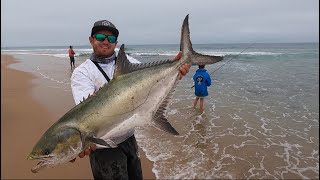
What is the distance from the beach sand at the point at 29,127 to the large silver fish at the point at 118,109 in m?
3.15

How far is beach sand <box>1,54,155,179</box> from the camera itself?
5.80m

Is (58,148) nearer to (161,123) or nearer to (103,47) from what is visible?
(161,123)

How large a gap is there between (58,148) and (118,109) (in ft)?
1.99

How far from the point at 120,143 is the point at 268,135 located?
227 inches

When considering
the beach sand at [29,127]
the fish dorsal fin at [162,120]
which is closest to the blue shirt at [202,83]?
the beach sand at [29,127]

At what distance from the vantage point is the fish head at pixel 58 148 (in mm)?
2688

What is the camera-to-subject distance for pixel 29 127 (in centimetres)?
830

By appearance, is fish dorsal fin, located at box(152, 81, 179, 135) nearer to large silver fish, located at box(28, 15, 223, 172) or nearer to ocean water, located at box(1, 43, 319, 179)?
large silver fish, located at box(28, 15, 223, 172)

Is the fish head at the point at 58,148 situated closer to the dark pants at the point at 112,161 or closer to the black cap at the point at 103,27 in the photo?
the dark pants at the point at 112,161

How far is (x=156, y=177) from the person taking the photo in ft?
19.2

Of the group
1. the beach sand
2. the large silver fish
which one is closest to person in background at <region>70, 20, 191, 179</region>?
the large silver fish

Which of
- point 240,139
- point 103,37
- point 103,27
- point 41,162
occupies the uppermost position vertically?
point 103,27

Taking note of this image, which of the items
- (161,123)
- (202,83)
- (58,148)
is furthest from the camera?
(202,83)

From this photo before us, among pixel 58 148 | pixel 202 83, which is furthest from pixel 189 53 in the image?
pixel 202 83
